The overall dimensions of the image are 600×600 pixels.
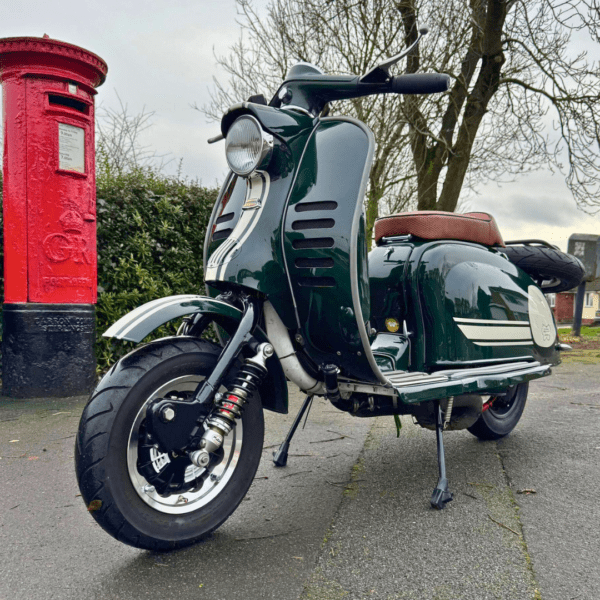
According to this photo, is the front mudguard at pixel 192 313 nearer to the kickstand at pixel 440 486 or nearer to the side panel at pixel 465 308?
the kickstand at pixel 440 486

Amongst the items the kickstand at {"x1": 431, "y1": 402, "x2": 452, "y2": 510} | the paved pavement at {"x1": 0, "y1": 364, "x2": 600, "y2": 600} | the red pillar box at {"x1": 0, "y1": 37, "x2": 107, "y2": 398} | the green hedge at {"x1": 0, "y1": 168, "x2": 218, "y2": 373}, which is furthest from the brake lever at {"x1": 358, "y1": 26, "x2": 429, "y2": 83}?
the green hedge at {"x1": 0, "y1": 168, "x2": 218, "y2": 373}

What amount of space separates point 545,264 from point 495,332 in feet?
2.83

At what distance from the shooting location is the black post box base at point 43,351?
4.77 meters

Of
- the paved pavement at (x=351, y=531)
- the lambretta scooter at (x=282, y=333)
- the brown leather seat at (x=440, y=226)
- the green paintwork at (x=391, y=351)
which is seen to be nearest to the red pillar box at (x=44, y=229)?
the paved pavement at (x=351, y=531)

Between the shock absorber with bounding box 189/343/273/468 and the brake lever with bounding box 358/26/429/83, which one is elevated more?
the brake lever with bounding box 358/26/429/83

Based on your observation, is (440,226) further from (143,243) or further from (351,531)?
(143,243)

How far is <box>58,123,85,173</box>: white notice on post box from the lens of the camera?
16.4ft

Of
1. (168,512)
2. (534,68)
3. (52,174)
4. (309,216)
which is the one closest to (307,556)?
(168,512)

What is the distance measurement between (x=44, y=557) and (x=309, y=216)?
151 cm

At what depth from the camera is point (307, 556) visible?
206 cm

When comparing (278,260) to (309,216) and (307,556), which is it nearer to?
(309,216)

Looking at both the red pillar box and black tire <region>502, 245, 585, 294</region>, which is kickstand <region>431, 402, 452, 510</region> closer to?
black tire <region>502, 245, 585, 294</region>

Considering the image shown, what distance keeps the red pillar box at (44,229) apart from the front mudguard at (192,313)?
304 cm

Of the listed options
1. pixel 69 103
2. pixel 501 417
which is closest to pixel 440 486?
pixel 501 417
